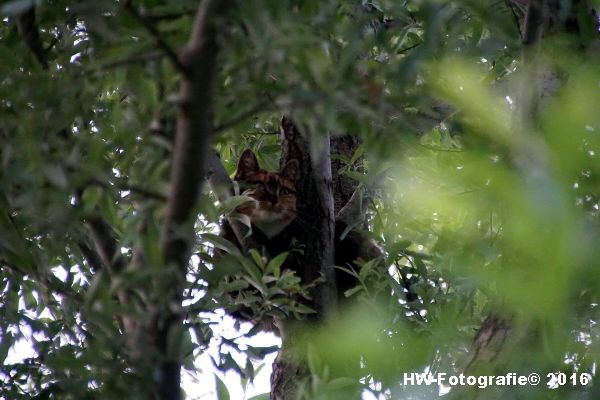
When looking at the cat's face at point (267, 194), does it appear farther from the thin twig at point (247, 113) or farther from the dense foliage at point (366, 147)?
the thin twig at point (247, 113)

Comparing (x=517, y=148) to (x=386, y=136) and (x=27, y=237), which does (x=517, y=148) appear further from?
(x=27, y=237)

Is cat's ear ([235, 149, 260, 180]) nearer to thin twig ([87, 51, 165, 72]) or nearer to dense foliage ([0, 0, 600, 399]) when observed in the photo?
dense foliage ([0, 0, 600, 399])

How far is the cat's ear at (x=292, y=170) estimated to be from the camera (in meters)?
2.73

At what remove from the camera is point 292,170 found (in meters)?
2.80

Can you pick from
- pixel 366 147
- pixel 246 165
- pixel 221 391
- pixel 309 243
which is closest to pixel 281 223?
pixel 246 165

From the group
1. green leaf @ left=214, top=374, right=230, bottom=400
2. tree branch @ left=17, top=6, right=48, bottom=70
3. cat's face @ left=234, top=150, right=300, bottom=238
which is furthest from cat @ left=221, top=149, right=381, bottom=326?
tree branch @ left=17, top=6, right=48, bottom=70

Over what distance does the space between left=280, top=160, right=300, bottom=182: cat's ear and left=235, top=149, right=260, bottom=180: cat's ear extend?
33 cm

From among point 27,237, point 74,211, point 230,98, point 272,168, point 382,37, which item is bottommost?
point 74,211

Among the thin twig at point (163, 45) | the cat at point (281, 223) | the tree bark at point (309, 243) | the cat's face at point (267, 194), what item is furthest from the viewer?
the cat's face at point (267, 194)

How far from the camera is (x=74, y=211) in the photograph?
1031 mm

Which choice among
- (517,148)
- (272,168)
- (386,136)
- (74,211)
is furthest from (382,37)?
(272,168)

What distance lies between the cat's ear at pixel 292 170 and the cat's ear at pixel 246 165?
330 millimetres

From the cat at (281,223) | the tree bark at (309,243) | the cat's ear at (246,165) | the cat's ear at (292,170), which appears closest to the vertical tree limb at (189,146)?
the tree bark at (309,243)

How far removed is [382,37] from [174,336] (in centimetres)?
89
